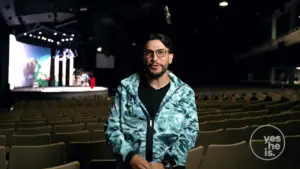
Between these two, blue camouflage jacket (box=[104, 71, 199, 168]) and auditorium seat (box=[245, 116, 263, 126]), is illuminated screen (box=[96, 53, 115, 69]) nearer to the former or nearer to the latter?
auditorium seat (box=[245, 116, 263, 126])

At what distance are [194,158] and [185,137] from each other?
76 centimetres

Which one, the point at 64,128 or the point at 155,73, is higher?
the point at 155,73

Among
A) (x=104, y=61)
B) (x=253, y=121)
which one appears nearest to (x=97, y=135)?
(x=253, y=121)

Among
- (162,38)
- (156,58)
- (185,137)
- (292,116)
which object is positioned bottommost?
(292,116)

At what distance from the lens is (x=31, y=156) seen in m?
3.00

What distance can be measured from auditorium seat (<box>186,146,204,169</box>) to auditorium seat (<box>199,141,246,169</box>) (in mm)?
49

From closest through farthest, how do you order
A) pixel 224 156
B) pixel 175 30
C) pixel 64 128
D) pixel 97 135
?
pixel 224 156
pixel 97 135
pixel 64 128
pixel 175 30

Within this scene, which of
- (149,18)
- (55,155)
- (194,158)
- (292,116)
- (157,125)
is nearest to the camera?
(157,125)

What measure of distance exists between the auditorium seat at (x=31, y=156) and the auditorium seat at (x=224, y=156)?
4.27 ft

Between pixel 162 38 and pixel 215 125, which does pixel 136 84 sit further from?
pixel 215 125

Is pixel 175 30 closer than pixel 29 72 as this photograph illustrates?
Yes

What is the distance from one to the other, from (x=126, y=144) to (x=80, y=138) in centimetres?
231

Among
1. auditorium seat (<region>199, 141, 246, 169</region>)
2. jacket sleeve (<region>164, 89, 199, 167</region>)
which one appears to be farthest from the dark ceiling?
jacket sleeve (<region>164, 89, 199, 167</region>)

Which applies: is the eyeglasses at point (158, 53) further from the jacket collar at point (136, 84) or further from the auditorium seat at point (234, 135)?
the auditorium seat at point (234, 135)
